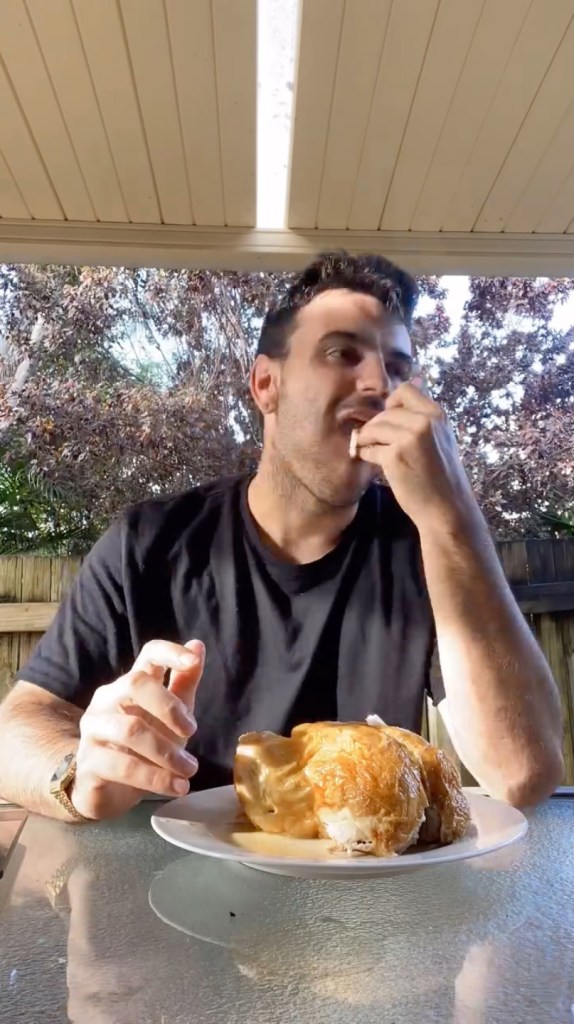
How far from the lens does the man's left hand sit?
2.92 ft

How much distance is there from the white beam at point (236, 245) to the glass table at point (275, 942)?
1.12 m

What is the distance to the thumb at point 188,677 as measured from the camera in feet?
1.65

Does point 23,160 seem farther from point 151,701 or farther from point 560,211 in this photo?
point 151,701

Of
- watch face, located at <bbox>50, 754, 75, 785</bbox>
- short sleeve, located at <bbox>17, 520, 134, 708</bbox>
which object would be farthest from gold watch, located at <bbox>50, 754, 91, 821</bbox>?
short sleeve, located at <bbox>17, 520, 134, 708</bbox>

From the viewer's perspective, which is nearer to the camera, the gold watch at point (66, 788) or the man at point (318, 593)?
the gold watch at point (66, 788)

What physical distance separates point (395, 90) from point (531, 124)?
233 millimetres

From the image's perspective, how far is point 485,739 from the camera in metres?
0.79

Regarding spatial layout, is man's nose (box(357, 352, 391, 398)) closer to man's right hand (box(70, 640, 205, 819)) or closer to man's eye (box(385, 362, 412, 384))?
man's eye (box(385, 362, 412, 384))

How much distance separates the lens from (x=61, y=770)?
615 mm

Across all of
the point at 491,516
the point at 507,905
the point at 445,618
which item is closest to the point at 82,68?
the point at 445,618

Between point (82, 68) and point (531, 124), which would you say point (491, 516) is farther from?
point (82, 68)

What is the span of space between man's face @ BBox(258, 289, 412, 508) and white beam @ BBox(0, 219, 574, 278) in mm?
131

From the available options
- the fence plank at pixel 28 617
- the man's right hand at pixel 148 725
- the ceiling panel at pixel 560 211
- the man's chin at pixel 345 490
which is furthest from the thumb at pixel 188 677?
→ the ceiling panel at pixel 560 211

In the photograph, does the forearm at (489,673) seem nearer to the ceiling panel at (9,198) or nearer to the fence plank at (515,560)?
the fence plank at (515,560)
